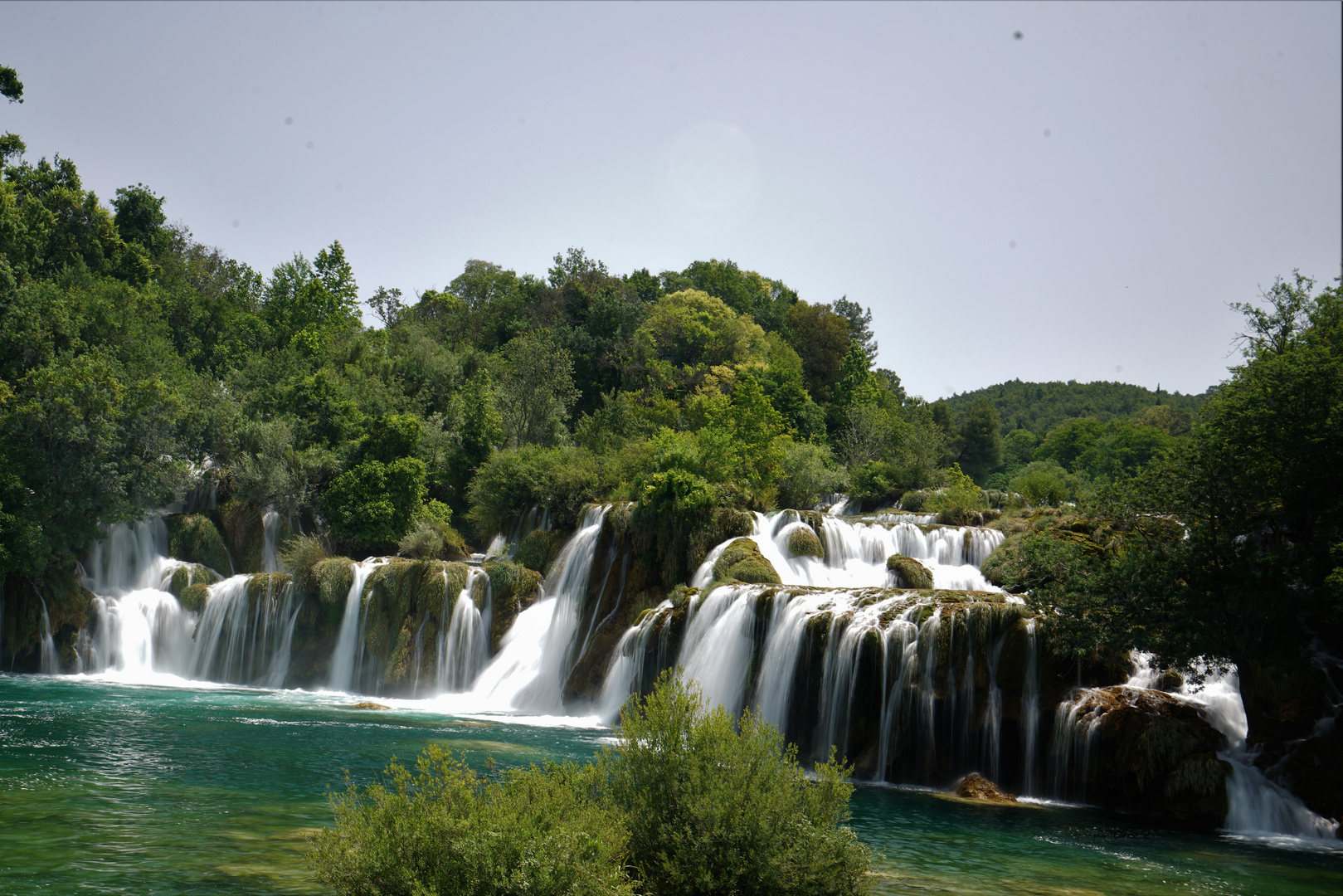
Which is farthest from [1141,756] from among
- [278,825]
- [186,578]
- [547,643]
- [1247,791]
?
[186,578]

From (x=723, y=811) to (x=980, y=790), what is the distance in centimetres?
1072

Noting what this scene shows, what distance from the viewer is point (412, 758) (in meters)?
17.4

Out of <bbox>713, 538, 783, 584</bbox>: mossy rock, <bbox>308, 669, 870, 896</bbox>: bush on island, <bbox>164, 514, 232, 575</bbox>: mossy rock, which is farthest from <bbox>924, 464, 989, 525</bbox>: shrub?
<bbox>164, 514, 232, 575</bbox>: mossy rock

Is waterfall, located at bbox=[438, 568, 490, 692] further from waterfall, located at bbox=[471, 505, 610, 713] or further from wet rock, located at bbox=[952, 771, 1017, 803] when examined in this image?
wet rock, located at bbox=[952, 771, 1017, 803]

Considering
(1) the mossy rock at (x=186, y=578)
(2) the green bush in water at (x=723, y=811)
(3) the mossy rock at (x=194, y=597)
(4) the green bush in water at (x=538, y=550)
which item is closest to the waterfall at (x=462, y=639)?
(4) the green bush in water at (x=538, y=550)

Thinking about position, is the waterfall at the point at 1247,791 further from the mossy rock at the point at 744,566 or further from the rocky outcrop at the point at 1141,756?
the mossy rock at the point at 744,566

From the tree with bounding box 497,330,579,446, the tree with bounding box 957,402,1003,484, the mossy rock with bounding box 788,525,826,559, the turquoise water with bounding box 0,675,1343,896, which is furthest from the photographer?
the tree with bounding box 957,402,1003,484

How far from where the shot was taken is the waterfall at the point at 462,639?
30.5 metres

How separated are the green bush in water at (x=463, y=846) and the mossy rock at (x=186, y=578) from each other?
100ft

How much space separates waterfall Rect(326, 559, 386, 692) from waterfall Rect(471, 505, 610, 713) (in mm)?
4822

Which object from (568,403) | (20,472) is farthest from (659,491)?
(568,403)

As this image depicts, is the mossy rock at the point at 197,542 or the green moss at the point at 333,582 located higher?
the mossy rock at the point at 197,542

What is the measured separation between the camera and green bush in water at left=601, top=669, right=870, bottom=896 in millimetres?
7691

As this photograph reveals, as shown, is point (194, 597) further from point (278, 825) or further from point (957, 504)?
point (957, 504)
